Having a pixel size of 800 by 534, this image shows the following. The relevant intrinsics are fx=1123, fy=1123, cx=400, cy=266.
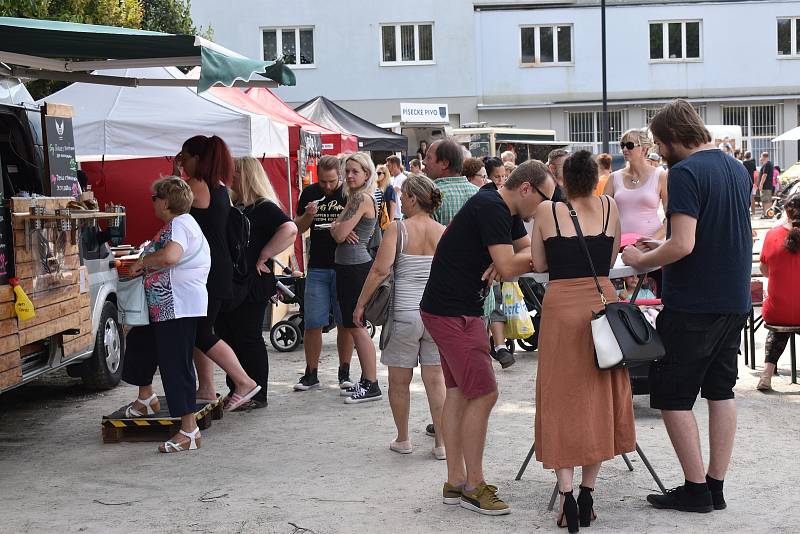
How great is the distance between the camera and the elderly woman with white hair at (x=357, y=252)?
27.7ft

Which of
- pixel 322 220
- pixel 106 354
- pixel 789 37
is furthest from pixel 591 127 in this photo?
pixel 106 354

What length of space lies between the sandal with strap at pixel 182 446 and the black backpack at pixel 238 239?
1252 millimetres

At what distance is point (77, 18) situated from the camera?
15273 mm

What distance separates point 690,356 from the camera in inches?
211

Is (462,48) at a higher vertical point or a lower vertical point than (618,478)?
higher

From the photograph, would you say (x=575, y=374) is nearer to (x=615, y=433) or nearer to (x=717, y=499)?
(x=615, y=433)

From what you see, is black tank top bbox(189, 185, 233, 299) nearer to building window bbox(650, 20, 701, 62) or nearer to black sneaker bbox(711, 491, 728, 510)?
black sneaker bbox(711, 491, 728, 510)

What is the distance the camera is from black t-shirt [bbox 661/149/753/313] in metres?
5.25

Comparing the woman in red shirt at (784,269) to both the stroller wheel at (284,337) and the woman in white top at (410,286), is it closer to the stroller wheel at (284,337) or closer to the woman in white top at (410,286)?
the woman in white top at (410,286)

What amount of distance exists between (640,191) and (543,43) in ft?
99.2

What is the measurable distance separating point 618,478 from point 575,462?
112 centimetres

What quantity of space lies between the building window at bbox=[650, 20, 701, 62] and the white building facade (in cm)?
4

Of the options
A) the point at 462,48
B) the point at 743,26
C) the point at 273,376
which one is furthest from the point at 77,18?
the point at 743,26

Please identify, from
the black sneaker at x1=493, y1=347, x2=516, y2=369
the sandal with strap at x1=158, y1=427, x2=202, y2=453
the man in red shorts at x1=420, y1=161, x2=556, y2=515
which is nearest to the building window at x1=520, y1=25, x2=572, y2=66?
the black sneaker at x1=493, y1=347, x2=516, y2=369
